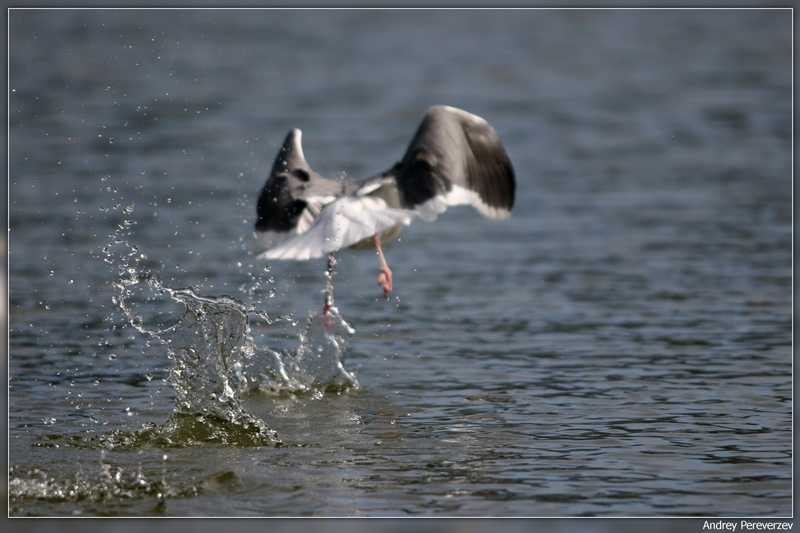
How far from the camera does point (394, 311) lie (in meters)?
8.80

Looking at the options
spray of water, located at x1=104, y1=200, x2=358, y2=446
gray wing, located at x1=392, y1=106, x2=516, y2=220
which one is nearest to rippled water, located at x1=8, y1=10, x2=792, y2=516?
spray of water, located at x1=104, y1=200, x2=358, y2=446

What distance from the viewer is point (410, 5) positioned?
5949mm

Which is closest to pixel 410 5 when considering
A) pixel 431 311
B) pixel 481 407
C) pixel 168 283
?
pixel 481 407

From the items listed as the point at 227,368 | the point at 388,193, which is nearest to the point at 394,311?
the point at 388,193

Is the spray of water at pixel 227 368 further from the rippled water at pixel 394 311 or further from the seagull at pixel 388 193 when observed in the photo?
the seagull at pixel 388 193

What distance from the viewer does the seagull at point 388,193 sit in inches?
256

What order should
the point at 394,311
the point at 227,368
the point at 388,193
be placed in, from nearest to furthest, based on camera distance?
the point at 227,368 → the point at 388,193 → the point at 394,311

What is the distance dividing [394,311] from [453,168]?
2.04 m

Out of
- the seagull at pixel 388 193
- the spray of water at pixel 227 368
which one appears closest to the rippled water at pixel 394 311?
the spray of water at pixel 227 368

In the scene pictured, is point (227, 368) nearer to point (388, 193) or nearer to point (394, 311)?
point (388, 193)

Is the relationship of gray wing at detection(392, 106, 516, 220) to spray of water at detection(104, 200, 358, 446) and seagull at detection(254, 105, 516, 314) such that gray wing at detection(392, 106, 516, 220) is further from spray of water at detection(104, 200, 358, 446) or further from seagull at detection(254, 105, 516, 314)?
spray of water at detection(104, 200, 358, 446)

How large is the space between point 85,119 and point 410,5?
471 inches

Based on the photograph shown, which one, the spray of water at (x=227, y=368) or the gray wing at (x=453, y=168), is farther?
the gray wing at (x=453, y=168)

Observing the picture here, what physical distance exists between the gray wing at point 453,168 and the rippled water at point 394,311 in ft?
3.63
